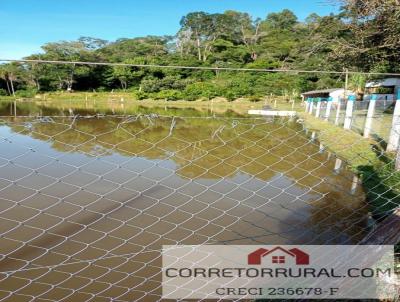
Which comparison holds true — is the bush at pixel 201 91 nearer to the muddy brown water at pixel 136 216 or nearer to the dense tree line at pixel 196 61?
the dense tree line at pixel 196 61

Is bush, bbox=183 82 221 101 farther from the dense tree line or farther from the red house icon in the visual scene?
the red house icon

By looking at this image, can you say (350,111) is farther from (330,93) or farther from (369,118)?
(330,93)

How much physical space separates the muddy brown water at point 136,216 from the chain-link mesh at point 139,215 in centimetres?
1

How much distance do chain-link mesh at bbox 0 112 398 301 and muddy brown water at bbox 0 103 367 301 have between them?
0.04ft

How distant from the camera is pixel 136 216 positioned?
3873mm

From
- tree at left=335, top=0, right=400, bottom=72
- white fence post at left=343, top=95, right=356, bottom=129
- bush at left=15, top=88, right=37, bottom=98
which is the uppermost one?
tree at left=335, top=0, right=400, bottom=72

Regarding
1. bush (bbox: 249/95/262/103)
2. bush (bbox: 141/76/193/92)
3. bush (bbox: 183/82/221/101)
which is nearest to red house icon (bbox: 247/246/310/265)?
bush (bbox: 249/95/262/103)

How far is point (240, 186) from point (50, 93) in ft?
112

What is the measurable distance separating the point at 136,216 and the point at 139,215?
36mm

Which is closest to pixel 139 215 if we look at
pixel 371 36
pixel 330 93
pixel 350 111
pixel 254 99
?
pixel 371 36

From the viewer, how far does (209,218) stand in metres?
3.87

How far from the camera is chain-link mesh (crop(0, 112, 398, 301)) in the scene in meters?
2.55

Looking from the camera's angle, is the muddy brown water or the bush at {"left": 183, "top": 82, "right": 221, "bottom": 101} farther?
the bush at {"left": 183, "top": 82, "right": 221, "bottom": 101}

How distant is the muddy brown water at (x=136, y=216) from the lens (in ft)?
8.36
